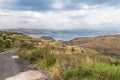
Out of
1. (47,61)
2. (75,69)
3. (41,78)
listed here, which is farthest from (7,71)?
(75,69)

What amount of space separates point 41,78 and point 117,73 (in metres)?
3.41

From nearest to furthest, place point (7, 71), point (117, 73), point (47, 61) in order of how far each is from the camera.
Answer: point (117, 73), point (7, 71), point (47, 61)

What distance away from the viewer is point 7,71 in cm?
1781

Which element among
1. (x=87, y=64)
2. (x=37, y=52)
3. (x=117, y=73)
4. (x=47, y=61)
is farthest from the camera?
(x=37, y=52)

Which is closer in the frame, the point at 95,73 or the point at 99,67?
the point at 95,73

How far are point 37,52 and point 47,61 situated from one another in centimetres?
427

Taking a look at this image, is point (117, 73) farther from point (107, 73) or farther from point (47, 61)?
point (47, 61)

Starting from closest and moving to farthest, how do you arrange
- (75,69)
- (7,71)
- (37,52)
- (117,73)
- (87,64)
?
1. (117,73)
2. (75,69)
3. (87,64)
4. (7,71)
5. (37,52)

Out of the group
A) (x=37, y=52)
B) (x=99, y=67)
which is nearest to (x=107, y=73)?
(x=99, y=67)

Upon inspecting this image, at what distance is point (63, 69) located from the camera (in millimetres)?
13773

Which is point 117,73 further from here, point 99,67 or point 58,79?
point 58,79

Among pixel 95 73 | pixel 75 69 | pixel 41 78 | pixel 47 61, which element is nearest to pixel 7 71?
pixel 47 61

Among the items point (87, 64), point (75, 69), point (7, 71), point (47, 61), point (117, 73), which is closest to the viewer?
point (117, 73)

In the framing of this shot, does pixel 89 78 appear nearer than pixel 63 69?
Yes
